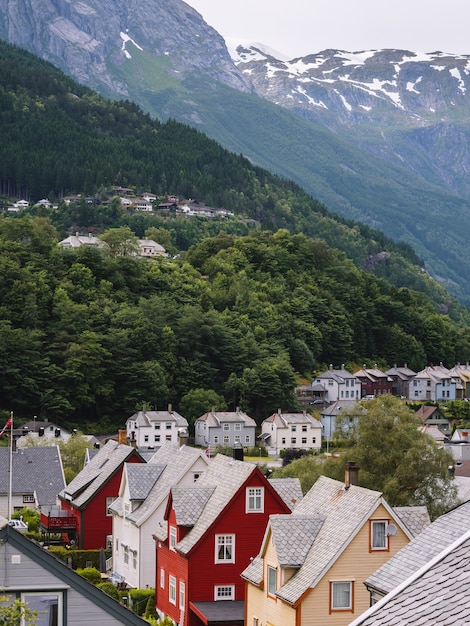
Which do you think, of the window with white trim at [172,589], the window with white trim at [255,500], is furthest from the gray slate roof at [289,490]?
the window with white trim at [172,589]

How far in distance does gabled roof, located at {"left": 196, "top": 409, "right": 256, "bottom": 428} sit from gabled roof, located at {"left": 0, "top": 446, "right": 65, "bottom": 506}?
6097 centimetres

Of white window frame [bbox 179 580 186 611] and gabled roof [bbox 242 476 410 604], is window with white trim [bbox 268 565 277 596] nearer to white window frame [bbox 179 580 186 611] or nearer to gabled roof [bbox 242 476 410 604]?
gabled roof [bbox 242 476 410 604]

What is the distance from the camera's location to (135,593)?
1777 inches

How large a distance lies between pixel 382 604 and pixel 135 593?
115 feet

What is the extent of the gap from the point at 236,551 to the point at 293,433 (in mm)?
101335

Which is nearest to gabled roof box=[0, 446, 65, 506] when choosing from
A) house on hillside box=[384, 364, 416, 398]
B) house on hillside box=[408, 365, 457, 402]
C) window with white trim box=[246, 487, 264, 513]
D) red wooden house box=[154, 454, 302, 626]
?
red wooden house box=[154, 454, 302, 626]

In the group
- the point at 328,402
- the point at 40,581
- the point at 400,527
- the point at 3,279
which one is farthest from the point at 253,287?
the point at 40,581

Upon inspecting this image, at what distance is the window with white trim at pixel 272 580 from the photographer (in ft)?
109

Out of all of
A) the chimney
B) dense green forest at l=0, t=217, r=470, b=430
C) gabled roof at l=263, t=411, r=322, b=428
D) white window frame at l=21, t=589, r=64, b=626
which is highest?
dense green forest at l=0, t=217, r=470, b=430

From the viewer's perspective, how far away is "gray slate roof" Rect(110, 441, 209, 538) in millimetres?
47938

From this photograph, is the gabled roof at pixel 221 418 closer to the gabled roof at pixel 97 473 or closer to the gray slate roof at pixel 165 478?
the gabled roof at pixel 97 473

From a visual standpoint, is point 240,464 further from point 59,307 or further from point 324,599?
point 59,307

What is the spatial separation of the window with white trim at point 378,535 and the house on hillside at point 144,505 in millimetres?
14071

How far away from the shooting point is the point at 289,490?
1743 inches
